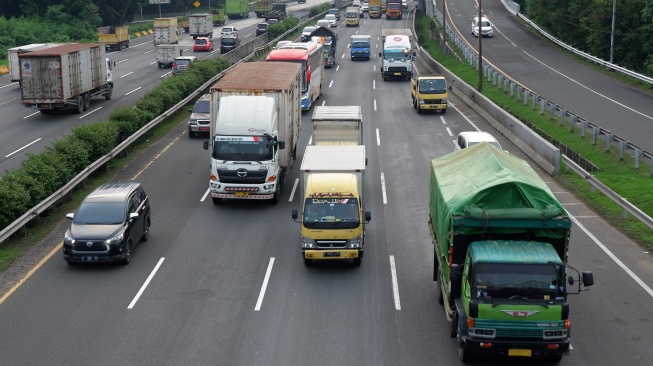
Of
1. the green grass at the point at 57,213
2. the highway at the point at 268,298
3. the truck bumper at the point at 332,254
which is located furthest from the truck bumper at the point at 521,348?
the green grass at the point at 57,213

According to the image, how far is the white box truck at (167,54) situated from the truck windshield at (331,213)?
49.9 meters

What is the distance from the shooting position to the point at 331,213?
2369 cm

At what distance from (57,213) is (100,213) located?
5708 millimetres

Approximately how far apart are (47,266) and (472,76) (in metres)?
44.4

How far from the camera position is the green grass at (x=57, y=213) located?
82.1ft

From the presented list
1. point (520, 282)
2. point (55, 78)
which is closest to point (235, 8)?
point (55, 78)

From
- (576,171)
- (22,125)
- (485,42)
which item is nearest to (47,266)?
(576,171)

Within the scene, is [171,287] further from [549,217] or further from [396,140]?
[396,140]

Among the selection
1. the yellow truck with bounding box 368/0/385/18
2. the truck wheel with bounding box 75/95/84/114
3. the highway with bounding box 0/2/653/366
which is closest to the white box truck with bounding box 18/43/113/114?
the truck wheel with bounding box 75/95/84/114

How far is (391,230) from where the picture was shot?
90.1ft

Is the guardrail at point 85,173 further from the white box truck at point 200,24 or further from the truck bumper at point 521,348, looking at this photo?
the white box truck at point 200,24

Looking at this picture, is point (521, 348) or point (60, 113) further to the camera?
point (60, 113)

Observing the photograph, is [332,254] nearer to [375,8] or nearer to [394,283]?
[394,283]

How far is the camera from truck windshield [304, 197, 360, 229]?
23.4 m
